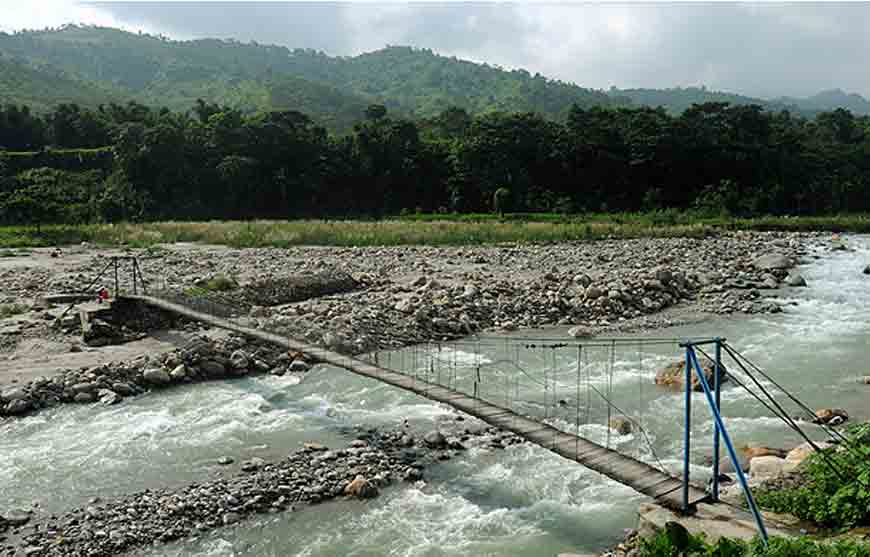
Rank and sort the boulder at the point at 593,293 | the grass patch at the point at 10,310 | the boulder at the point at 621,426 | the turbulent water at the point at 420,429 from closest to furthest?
the turbulent water at the point at 420,429 → the boulder at the point at 621,426 → the grass patch at the point at 10,310 → the boulder at the point at 593,293

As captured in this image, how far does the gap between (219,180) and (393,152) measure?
12877 mm

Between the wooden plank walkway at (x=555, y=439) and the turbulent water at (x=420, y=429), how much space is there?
902 mm

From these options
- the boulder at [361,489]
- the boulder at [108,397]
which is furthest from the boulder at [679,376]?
the boulder at [108,397]

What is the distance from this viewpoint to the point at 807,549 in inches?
203

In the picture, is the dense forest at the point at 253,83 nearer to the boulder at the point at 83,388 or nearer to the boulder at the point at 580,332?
the boulder at the point at 580,332

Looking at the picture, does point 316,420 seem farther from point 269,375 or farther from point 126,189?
point 126,189

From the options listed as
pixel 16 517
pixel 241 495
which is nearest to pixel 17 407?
pixel 16 517

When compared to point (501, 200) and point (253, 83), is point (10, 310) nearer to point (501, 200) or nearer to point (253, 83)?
point (501, 200)

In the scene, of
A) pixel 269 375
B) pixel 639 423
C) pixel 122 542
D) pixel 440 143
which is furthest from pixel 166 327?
pixel 440 143

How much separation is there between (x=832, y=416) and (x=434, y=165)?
44.7m

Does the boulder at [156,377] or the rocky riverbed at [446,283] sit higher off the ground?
the rocky riverbed at [446,283]

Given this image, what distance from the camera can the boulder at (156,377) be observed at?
12219 millimetres

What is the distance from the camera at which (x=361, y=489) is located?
8.32 meters

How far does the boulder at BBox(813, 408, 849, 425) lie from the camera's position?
33.3 ft
